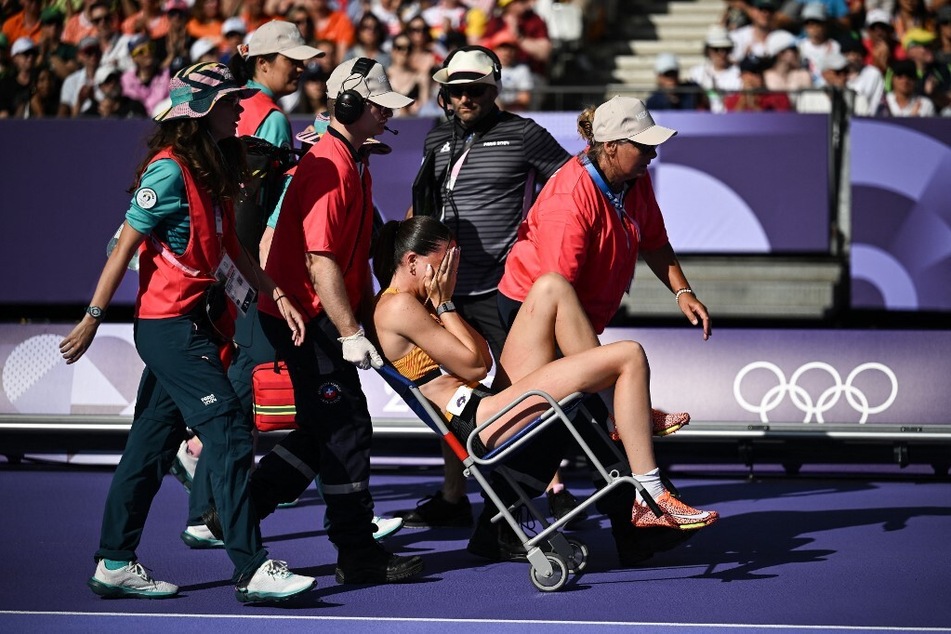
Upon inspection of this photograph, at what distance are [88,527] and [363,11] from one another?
934cm

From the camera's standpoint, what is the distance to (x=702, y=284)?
37.9 feet

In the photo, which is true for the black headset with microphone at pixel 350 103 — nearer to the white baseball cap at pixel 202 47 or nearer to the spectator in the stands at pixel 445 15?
the white baseball cap at pixel 202 47

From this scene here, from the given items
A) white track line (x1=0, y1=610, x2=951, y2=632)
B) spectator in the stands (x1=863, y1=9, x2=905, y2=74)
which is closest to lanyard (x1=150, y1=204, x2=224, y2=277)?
white track line (x1=0, y1=610, x2=951, y2=632)

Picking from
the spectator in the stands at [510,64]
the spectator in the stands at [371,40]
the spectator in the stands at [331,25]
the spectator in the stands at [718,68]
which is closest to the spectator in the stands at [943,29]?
the spectator in the stands at [718,68]

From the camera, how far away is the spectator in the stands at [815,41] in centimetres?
1324

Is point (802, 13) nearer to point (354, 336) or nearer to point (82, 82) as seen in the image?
point (82, 82)

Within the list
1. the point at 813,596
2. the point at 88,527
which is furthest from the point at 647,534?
the point at 88,527

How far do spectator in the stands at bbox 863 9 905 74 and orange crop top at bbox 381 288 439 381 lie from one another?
8.24 meters

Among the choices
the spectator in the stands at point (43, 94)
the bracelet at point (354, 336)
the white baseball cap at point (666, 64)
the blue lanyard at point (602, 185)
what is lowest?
the spectator in the stands at point (43, 94)

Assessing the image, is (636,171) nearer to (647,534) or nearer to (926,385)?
(647,534)

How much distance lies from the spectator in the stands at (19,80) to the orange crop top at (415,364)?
348 inches

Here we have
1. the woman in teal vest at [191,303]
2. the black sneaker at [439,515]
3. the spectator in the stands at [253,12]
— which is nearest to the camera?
the woman in teal vest at [191,303]

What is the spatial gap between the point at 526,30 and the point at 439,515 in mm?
8303

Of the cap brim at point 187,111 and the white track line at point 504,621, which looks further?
the cap brim at point 187,111
